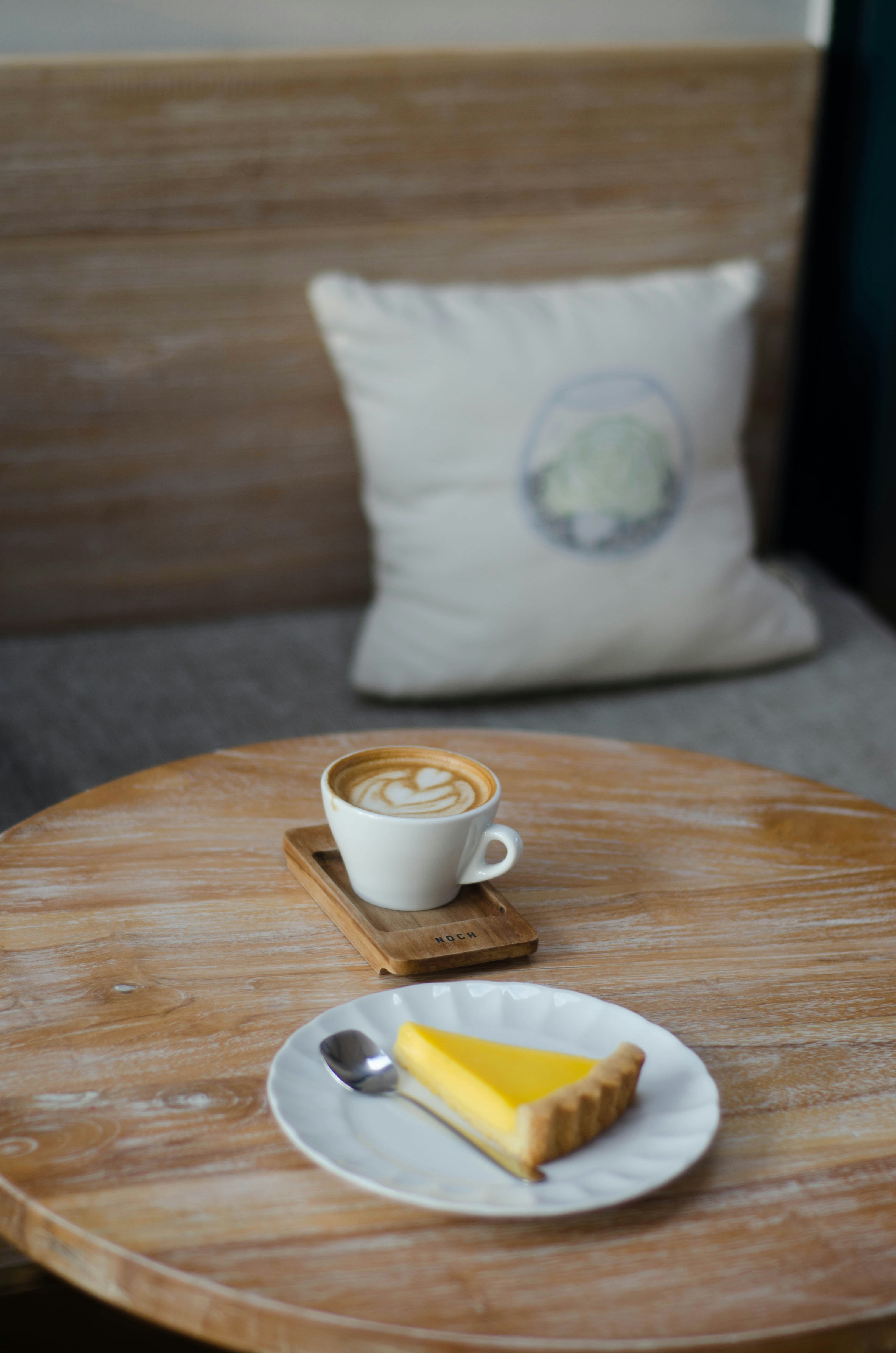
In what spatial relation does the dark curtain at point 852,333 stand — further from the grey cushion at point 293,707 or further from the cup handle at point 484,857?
the cup handle at point 484,857

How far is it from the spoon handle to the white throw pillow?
962 millimetres

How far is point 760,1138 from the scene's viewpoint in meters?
0.64

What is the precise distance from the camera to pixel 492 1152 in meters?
0.60

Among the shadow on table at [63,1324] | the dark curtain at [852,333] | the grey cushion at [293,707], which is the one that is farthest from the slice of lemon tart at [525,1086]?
the dark curtain at [852,333]

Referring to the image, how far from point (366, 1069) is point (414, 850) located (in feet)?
0.51

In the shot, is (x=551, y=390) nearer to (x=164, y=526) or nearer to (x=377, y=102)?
(x=377, y=102)

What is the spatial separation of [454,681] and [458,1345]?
43.3 inches

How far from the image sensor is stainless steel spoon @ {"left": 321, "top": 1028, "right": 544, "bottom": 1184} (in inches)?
24.7

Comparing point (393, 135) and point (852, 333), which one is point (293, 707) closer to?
point (393, 135)

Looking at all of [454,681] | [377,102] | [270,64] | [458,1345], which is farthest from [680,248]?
[458,1345]

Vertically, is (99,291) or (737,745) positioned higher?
(99,291)

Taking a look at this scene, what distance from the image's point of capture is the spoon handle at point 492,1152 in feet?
1.93

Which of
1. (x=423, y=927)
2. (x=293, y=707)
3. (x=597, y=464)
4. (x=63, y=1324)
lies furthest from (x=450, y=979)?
(x=597, y=464)

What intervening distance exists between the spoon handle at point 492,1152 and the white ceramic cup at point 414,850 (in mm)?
169
